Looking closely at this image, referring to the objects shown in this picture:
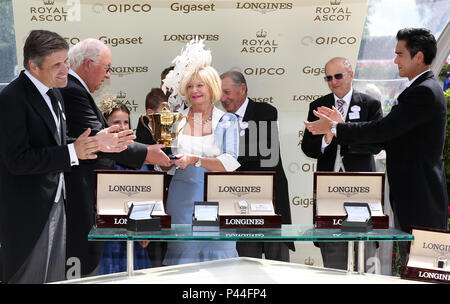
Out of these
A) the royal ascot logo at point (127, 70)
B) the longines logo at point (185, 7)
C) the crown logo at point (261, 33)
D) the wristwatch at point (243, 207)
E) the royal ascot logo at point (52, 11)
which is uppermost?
the longines logo at point (185, 7)

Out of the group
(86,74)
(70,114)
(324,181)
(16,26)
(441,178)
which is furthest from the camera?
(16,26)

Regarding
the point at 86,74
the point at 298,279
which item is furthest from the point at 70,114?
the point at 298,279

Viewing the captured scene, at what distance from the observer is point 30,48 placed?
123 inches

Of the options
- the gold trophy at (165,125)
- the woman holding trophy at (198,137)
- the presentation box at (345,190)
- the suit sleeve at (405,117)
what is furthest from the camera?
the woman holding trophy at (198,137)

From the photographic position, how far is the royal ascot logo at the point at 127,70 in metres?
4.84

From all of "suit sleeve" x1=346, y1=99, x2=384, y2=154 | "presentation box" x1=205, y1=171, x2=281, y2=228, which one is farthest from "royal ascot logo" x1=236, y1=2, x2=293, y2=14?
"presentation box" x1=205, y1=171, x2=281, y2=228

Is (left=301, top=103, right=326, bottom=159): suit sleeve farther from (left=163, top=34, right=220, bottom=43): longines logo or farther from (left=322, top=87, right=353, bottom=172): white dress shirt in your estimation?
(left=163, top=34, right=220, bottom=43): longines logo

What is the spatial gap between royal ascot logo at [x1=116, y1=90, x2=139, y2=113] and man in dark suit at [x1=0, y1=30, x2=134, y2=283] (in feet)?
5.65

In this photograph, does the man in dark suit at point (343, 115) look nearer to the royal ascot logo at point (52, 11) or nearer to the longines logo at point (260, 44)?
the longines logo at point (260, 44)

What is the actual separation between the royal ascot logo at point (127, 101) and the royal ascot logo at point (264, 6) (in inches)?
44.2

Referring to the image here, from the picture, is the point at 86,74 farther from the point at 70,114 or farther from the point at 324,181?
the point at 324,181

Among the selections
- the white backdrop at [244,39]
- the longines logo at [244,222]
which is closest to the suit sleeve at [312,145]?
the white backdrop at [244,39]

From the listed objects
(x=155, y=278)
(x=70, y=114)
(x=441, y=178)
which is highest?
(x=70, y=114)

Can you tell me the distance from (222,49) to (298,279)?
2.93 metres
